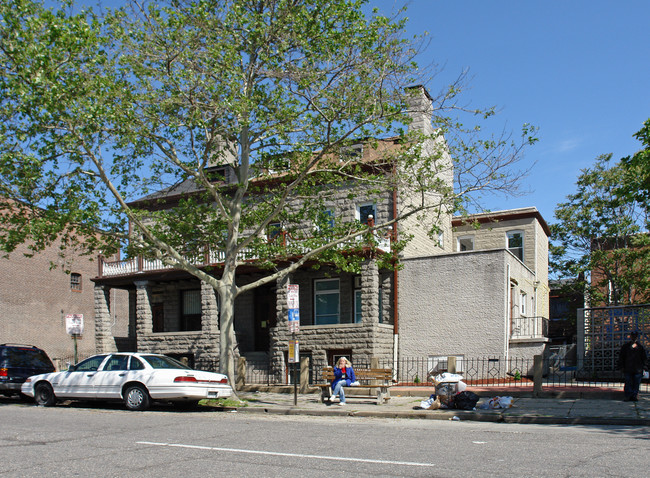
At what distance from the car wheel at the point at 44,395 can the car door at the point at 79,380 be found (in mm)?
241

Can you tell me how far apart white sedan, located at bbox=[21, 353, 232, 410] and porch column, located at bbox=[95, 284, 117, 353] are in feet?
38.1

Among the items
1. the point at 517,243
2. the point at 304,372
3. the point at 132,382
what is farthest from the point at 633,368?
the point at 517,243

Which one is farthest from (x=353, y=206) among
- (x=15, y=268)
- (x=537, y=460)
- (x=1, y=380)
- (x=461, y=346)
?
(x=15, y=268)

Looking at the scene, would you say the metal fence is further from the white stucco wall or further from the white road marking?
the white road marking

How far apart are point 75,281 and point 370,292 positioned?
2585 centimetres

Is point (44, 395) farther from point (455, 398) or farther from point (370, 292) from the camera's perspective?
point (370, 292)

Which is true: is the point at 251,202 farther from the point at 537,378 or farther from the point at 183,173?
the point at 537,378

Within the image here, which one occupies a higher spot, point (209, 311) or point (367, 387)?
point (209, 311)

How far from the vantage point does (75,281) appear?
4334 centimetres

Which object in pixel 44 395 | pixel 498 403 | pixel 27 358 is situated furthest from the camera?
pixel 27 358

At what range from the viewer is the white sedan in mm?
16203

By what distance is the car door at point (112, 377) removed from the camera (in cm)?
1677

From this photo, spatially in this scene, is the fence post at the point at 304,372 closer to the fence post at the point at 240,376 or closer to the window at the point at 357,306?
the fence post at the point at 240,376

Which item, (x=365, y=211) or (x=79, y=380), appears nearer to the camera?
(x=79, y=380)
